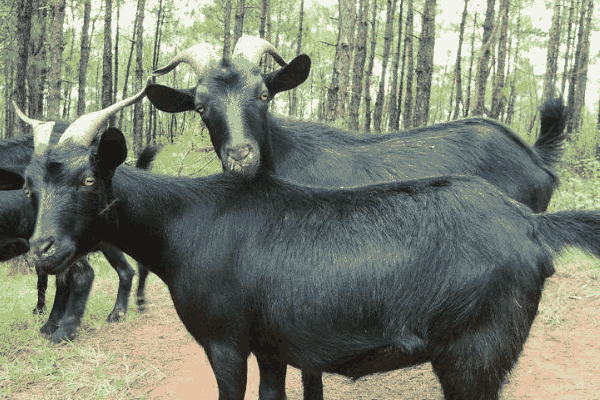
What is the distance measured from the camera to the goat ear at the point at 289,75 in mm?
4059

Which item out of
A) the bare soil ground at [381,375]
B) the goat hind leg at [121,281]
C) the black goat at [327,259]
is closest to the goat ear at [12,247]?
the goat hind leg at [121,281]

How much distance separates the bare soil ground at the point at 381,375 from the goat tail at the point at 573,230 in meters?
1.42

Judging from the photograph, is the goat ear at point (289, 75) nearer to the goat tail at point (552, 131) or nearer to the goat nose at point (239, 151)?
the goat nose at point (239, 151)

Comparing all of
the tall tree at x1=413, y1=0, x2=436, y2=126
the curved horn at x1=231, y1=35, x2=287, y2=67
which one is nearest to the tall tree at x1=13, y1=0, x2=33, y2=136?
the curved horn at x1=231, y1=35, x2=287, y2=67

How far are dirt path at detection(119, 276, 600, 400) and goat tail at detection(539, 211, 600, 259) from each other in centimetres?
174

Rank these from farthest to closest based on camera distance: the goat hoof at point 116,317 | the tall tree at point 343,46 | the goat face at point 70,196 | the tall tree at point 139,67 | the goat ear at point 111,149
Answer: the tall tree at point 139,67 < the tall tree at point 343,46 < the goat hoof at point 116,317 < the goat ear at point 111,149 < the goat face at point 70,196

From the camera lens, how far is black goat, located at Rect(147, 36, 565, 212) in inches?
150

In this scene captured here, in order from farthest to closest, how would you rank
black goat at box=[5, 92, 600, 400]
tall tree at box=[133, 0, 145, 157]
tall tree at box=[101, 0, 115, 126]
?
tall tree at box=[133, 0, 145, 157] → tall tree at box=[101, 0, 115, 126] → black goat at box=[5, 92, 600, 400]

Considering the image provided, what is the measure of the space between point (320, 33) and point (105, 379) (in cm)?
3237

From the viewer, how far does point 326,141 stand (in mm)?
4418

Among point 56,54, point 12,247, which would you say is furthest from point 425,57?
point 56,54

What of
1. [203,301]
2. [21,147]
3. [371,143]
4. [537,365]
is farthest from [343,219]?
[21,147]

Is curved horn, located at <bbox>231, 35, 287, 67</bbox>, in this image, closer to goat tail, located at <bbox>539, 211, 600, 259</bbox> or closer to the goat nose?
the goat nose

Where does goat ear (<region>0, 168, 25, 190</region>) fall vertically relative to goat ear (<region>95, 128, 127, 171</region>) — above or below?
below
